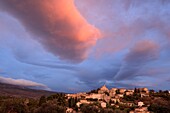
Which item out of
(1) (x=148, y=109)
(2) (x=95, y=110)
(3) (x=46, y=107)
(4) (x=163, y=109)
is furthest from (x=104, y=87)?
(3) (x=46, y=107)

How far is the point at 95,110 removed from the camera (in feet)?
181

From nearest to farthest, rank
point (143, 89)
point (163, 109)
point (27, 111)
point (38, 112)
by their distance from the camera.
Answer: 1. point (38, 112)
2. point (27, 111)
3. point (163, 109)
4. point (143, 89)

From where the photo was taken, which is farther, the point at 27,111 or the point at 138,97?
the point at 138,97

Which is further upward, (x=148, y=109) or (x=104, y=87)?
(x=104, y=87)

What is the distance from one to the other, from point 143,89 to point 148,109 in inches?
2007

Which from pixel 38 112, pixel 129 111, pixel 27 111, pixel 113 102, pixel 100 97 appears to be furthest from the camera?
pixel 100 97

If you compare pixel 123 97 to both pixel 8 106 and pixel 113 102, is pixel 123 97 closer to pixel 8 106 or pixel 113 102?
pixel 113 102

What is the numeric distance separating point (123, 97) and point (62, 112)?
201 feet

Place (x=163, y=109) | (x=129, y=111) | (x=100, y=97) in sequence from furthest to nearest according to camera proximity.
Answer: (x=100, y=97) → (x=129, y=111) → (x=163, y=109)

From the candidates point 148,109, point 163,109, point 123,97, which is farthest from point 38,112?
point 123,97

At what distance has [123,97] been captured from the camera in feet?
349

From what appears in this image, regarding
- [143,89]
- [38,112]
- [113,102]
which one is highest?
[143,89]

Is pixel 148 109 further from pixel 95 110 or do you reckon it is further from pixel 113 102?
pixel 95 110

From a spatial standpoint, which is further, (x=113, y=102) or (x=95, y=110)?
(x=113, y=102)
